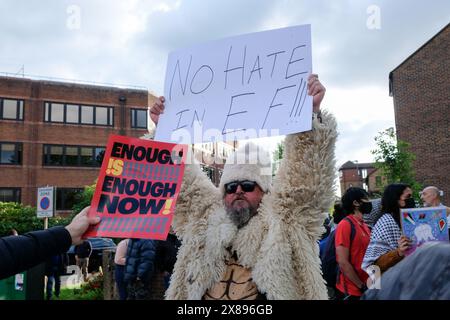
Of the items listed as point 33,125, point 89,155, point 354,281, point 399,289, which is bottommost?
point 354,281

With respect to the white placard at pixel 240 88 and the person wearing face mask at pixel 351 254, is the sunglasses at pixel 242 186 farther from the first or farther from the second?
the person wearing face mask at pixel 351 254

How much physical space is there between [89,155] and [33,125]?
15.0ft

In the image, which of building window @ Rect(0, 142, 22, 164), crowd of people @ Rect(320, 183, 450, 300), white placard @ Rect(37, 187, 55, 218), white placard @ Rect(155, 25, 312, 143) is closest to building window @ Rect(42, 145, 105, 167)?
building window @ Rect(0, 142, 22, 164)

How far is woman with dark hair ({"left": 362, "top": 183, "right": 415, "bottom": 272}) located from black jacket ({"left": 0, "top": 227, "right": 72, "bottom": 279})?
87.7 inches

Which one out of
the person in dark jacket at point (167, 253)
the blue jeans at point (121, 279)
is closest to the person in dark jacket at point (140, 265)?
the person in dark jacket at point (167, 253)

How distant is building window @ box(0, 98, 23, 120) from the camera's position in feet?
103

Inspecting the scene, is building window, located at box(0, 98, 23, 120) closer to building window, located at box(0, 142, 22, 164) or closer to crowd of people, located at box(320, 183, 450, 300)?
building window, located at box(0, 142, 22, 164)

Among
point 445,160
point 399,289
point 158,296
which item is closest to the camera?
point 399,289

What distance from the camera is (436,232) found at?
284 cm

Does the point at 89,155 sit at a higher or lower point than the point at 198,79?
higher

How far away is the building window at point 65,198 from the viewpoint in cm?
3180

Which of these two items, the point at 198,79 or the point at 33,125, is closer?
the point at 198,79
